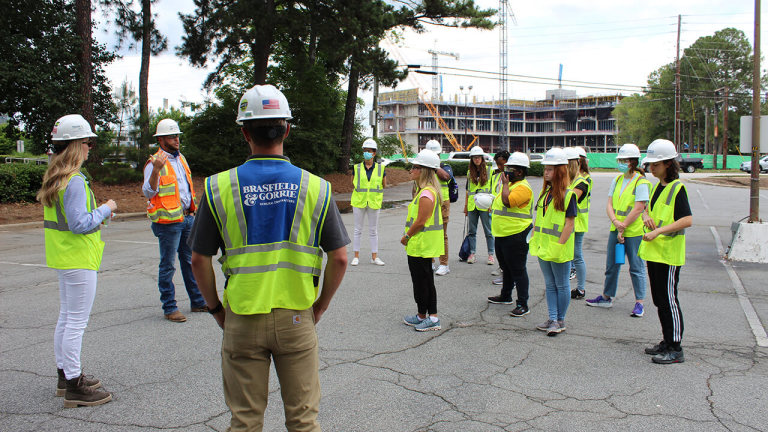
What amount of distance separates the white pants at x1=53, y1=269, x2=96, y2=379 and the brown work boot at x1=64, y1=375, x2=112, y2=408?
0.17ft

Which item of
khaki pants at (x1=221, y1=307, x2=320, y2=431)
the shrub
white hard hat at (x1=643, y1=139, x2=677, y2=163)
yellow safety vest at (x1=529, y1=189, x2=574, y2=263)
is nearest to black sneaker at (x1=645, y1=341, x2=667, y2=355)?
yellow safety vest at (x1=529, y1=189, x2=574, y2=263)

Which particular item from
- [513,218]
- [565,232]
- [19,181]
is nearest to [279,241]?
[565,232]

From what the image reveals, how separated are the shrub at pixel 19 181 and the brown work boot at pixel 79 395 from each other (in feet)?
46.1

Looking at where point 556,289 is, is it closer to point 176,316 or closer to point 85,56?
point 176,316

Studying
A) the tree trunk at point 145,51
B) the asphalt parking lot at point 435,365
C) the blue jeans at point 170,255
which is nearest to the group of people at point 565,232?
the asphalt parking lot at point 435,365

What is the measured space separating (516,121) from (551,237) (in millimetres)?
151483

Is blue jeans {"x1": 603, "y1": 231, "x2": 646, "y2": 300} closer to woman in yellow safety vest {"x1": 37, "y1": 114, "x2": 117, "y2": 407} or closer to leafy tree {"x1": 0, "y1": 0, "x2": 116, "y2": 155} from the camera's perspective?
woman in yellow safety vest {"x1": 37, "y1": 114, "x2": 117, "y2": 407}

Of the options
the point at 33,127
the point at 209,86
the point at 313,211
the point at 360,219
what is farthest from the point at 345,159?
the point at 313,211

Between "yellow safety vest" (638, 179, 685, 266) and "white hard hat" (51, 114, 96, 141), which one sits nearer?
"white hard hat" (51, 114, 96, 141)

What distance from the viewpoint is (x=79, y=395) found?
393 centimetres

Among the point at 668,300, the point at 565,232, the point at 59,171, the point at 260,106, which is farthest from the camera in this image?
the point at 565,232

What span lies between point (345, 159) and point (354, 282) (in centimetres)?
2182

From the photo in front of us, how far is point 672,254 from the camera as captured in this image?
500 cm

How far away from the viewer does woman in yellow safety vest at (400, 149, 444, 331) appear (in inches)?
224
